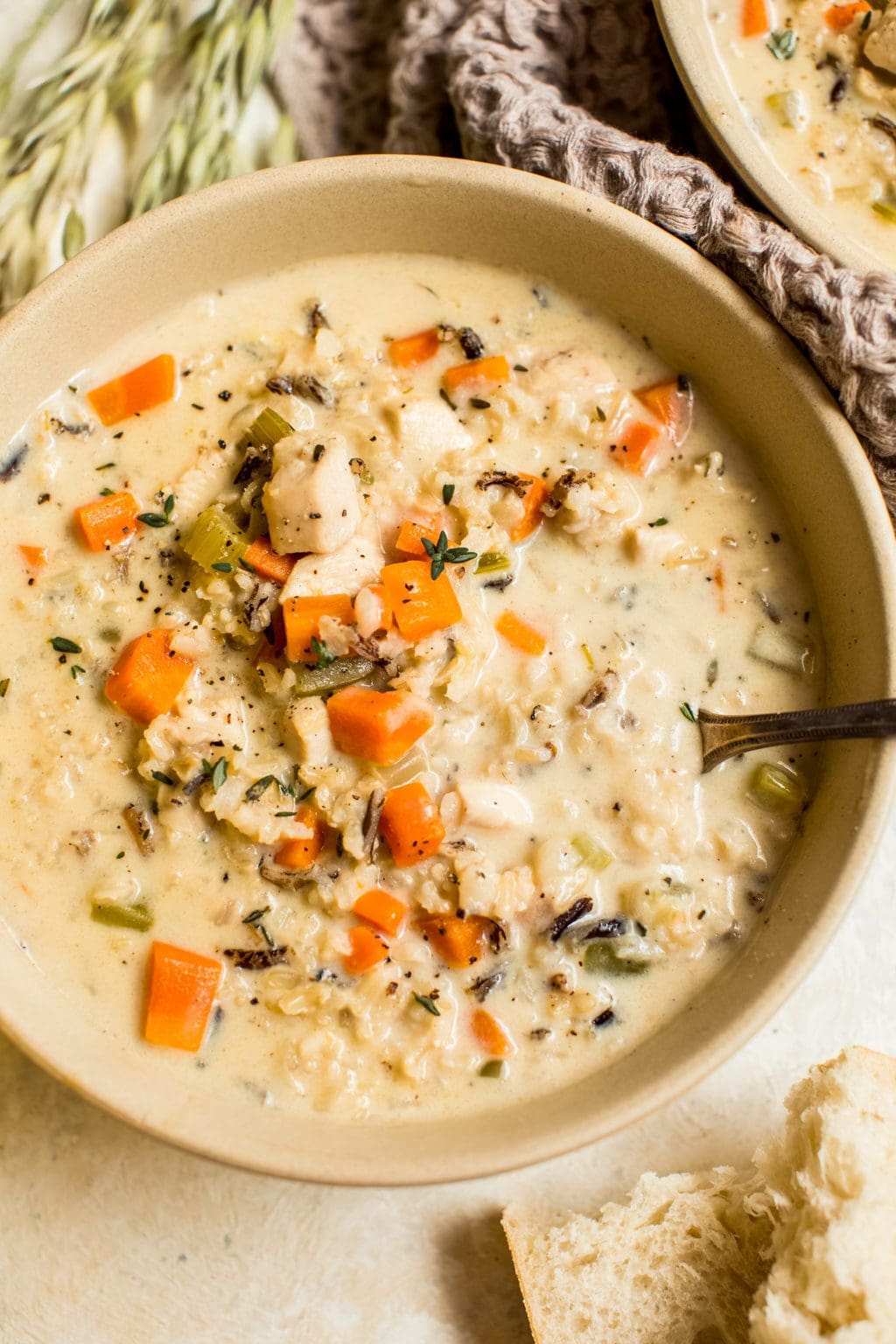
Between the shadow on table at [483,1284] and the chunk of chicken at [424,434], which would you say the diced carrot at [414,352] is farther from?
the shadow on table at [483,1284]

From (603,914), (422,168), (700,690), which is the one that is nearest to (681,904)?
(603,914)

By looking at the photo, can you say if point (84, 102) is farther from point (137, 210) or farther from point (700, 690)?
point (700, 690)

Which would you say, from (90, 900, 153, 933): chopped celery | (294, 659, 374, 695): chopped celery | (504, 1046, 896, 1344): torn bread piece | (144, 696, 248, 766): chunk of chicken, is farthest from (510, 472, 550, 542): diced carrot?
(504, 1046, 896, 1344): torn bread piece

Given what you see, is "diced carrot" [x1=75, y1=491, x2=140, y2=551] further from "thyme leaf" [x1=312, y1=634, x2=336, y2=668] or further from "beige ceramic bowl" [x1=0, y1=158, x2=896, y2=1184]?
"thyme leaf" [x1=312, y1=634, x2=336, y2=668]

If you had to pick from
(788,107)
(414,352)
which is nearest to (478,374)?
(414,352)

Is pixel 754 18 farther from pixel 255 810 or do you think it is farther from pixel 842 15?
pixel 255 810

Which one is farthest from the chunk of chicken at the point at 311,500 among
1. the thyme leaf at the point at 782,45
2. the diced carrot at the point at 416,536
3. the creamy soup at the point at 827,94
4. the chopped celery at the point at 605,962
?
the thyme leaf at the point at 782,45

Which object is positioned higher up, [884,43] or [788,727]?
[884,43]
